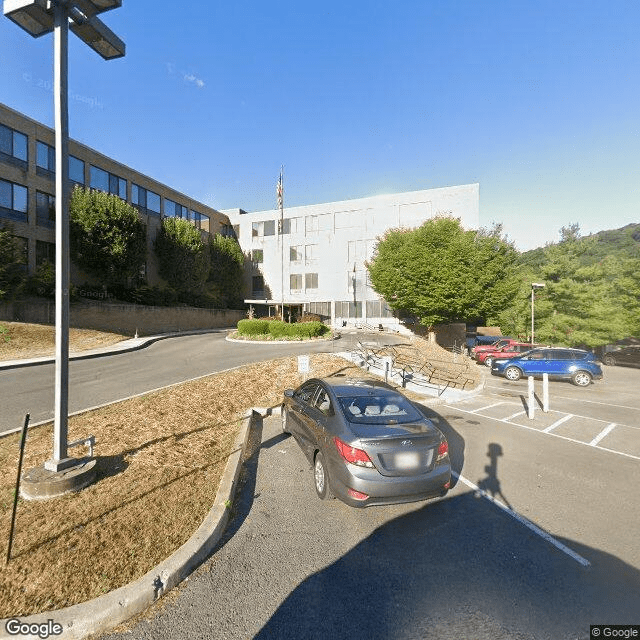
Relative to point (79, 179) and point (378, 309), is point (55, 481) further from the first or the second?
point (378, 309)

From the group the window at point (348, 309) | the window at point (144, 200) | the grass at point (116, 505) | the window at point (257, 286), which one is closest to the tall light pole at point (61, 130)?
the grass at point (116, 505)

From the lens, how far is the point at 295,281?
146ft

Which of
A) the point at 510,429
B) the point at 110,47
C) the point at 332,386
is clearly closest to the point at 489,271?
the point at 510,429

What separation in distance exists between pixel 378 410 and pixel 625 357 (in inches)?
1018

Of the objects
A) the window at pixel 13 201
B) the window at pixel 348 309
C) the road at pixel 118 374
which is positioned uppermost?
the window at pixel 13 201

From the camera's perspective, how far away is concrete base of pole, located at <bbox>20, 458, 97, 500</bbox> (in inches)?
172

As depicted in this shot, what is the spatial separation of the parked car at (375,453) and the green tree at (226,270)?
36.9 meters

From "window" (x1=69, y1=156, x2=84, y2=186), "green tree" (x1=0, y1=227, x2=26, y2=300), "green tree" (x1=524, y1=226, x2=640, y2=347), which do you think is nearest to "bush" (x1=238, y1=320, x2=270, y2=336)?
"green tree" (x1=0, y1=227, x2=26, y2=300)

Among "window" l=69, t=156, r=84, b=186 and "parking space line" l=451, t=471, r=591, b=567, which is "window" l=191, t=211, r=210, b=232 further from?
"parking space line" l=451, t=471, r=591, b=567

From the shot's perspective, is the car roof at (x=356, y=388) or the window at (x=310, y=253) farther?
the window at (x=310, y=253)

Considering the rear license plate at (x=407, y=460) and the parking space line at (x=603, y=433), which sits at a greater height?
the rear license plate at (x=407, y=460)

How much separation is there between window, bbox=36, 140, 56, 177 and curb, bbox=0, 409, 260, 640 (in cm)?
3122

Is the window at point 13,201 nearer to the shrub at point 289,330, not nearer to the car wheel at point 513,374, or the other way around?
the shrub at point 289,330

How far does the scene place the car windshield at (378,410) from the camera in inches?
189
